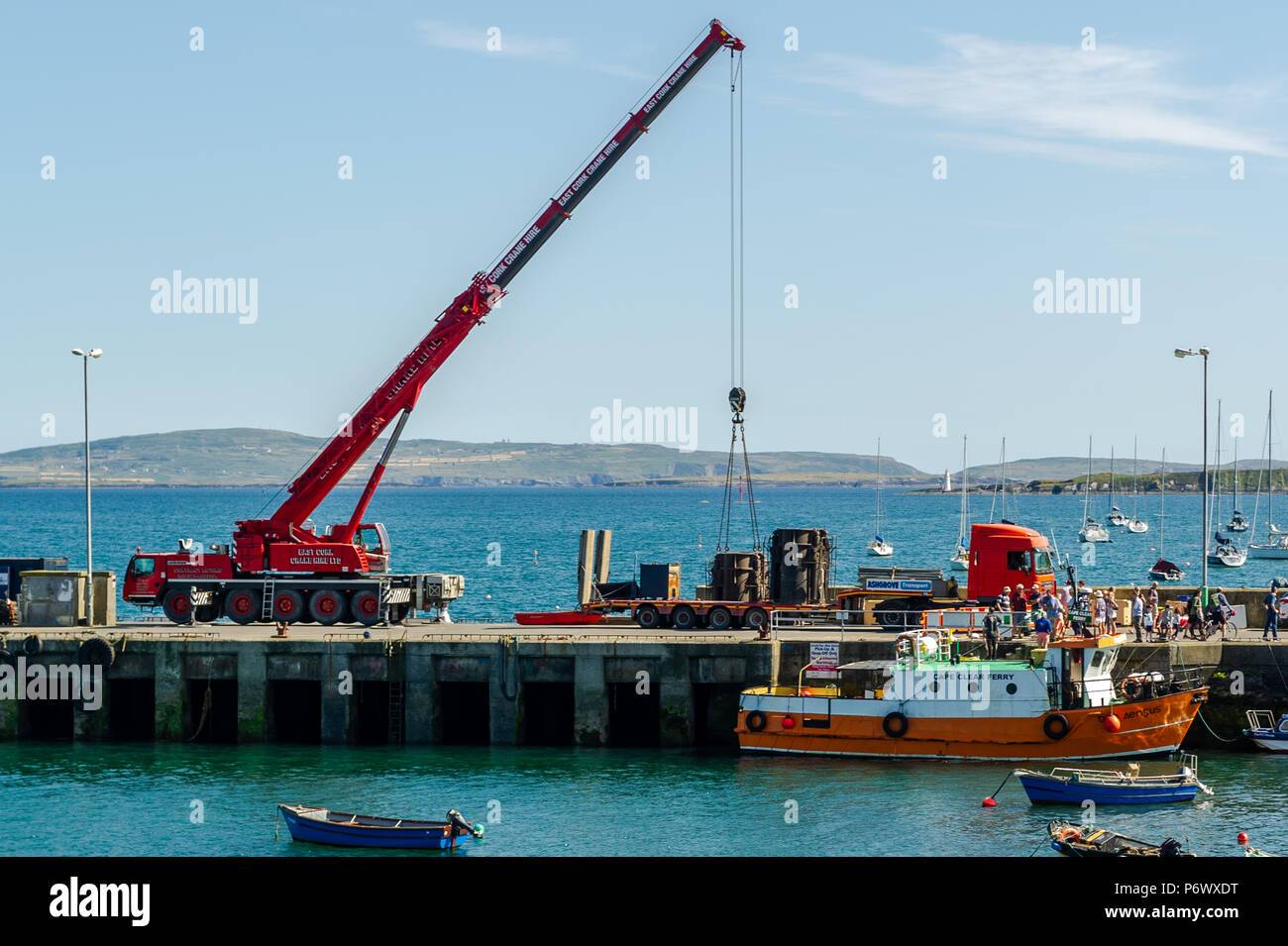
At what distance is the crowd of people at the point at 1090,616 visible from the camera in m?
38.1

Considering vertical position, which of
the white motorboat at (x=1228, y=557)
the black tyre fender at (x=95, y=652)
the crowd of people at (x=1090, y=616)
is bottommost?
the white motorboat at (x=1228, y=557)

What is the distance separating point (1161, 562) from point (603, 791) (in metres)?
73.3

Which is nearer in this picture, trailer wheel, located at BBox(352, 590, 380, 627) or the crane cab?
trailer wheel, located at BBox(352, 590, 380, 627)

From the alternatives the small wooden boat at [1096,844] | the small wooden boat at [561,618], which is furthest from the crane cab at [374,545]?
the small wooden boat at [1096,844]

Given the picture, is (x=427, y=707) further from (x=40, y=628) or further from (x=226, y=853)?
(x=40, y=628)

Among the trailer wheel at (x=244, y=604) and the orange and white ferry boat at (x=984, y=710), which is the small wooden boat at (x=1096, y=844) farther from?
the trailer wheel at (x=244, y=604)

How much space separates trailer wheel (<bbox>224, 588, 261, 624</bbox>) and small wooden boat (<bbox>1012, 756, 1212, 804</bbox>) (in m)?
25.2

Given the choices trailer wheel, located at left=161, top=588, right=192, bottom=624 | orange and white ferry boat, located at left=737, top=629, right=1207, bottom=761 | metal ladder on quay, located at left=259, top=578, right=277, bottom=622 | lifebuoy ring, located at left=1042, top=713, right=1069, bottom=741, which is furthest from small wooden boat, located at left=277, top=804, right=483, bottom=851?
trailer wheel, located at left=161, top=588, right=192, bottom=624

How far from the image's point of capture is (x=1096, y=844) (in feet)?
89.9

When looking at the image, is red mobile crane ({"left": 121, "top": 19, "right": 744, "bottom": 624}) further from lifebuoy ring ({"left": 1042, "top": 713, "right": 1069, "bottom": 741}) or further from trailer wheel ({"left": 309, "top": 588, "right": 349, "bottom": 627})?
lifebuoy ring ({"left": 1042, "top": 713, "right": 1069, "bottom": 741})

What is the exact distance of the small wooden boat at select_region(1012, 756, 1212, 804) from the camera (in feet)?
107

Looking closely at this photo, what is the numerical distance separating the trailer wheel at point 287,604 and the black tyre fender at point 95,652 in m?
7.17
